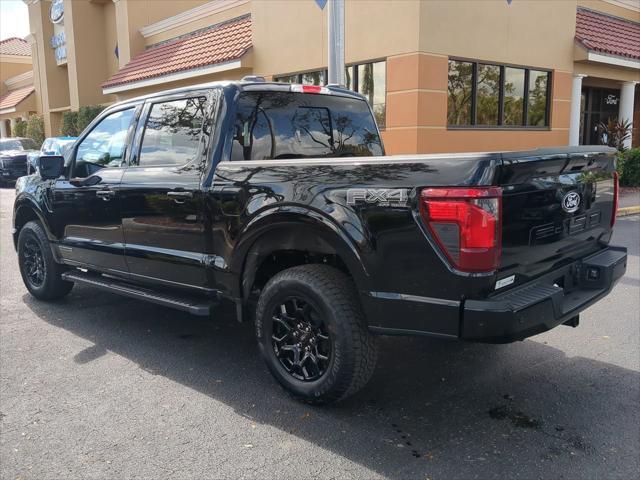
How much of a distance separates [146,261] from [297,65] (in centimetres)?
985

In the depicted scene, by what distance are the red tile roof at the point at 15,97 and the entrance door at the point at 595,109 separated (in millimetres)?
30272

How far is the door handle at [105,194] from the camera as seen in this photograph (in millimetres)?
4863

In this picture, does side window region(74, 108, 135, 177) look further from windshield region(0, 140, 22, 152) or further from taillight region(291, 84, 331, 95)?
windshield region(0, 140, 22, 152)

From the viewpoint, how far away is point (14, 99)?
35500mm

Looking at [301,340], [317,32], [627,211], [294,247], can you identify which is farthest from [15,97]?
[301,340]

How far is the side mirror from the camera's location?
5367 mm

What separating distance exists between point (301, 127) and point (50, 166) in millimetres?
2459

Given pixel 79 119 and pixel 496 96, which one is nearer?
pixel 496 96

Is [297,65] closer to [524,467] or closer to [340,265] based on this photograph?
[340,265]

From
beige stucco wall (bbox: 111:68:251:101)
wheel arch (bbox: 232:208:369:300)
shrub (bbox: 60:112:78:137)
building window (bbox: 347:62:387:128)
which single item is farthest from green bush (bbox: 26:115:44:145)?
wheel arch (bbox: 232:208:369:300)

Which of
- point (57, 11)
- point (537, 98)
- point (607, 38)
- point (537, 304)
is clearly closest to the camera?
point (537, 304)

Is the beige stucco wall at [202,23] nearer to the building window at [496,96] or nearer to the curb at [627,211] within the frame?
the building window at [496,96]

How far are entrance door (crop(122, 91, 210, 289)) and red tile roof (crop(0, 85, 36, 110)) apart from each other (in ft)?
113

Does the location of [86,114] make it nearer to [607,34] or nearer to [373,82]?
[373,82]
